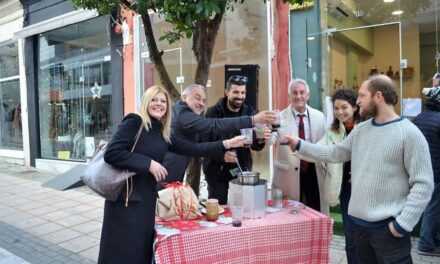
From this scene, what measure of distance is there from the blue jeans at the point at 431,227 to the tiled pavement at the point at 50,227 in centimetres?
15

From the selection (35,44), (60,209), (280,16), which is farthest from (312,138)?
(35,44)

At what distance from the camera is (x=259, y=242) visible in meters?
2.67

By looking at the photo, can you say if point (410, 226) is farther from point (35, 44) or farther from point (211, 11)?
point (35, 44)

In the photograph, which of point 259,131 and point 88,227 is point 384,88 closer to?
point 259,131

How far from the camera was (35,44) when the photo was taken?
1155 cm

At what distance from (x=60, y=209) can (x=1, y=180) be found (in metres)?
3.98

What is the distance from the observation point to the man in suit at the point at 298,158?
3.31 m

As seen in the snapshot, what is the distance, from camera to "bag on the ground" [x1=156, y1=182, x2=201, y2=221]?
278cm

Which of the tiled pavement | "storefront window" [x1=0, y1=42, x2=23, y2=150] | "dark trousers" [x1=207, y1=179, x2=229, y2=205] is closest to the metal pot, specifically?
"dark trousers" [x1=207, y1=179, x2=229, y2=205]

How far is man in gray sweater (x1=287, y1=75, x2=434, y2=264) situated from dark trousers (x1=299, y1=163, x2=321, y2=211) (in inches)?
35.1

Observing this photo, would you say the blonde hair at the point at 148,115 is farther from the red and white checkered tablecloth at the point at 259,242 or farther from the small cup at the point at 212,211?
the red and white checkered tablecloth at the point at 259,242

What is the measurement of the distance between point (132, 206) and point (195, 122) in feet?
2.71

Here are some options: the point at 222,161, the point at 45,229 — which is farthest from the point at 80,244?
the point at 222,161

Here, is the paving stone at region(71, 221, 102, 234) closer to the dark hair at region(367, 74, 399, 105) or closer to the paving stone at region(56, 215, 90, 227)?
the paving stone at region(56, 215, 90, 227)
